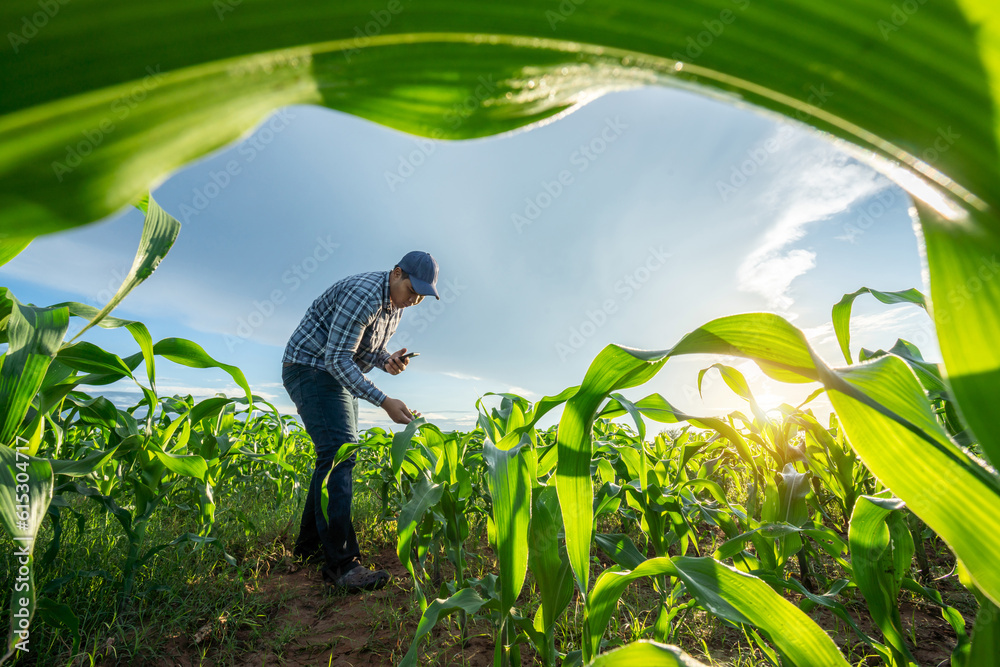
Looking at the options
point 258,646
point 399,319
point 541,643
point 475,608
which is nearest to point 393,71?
point 475,608

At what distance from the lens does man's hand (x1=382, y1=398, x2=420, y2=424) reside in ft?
8.56

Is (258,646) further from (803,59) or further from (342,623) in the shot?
(803,59)

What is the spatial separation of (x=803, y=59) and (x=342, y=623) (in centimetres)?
222

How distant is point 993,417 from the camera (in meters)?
0.25

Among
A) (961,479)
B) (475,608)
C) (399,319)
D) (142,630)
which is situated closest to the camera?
(961,479)

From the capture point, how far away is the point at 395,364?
3102 mm

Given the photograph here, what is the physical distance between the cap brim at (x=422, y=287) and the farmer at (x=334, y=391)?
0.27m

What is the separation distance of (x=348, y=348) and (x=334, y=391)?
285 millimetres

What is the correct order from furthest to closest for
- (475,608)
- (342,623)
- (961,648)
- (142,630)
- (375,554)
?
(375,554)
(342,623)
(142,630)
(475,608)
(961,648)

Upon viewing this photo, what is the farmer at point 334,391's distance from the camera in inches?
88.4

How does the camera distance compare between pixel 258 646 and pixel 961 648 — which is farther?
pixel 258 646

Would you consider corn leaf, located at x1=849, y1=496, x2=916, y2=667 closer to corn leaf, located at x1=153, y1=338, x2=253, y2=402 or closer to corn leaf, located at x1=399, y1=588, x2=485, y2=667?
corn leaf, located at x1=399, y1=588, x2=485, y2=667

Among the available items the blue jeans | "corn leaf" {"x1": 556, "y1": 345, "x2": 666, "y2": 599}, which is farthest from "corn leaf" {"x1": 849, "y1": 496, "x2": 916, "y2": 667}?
the blue jeans

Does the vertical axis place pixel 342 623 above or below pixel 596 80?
below
